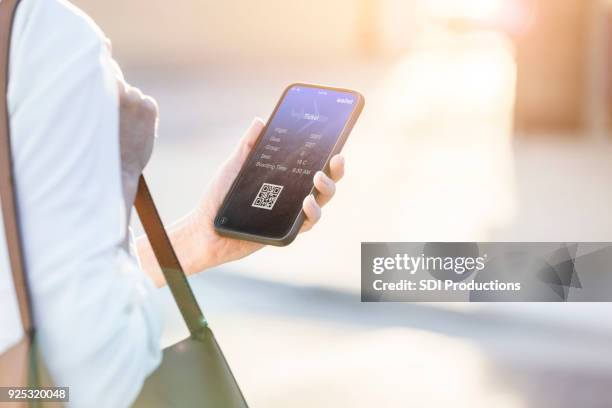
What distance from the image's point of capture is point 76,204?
2.75 ft

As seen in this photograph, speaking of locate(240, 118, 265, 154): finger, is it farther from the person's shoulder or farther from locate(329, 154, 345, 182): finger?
the person's shoulder

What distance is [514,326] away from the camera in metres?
1.66

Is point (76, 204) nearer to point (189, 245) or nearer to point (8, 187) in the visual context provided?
point (8, 187)

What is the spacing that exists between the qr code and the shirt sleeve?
1.32ft

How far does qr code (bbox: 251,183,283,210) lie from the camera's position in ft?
4.21

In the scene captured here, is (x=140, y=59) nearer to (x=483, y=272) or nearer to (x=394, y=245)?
(x=394, y=245)

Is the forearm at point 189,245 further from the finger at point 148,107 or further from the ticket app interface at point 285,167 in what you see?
the finger at point 148,107

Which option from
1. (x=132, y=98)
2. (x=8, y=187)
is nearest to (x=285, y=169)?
(x=132, y=98)

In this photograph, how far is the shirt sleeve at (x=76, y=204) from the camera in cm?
81

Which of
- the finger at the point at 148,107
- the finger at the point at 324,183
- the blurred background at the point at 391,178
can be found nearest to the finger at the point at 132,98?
the finger at the point at 148,107

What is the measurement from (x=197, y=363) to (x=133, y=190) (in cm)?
27

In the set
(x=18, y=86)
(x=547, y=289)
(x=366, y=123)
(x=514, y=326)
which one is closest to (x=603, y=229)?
(x=547, y=289)

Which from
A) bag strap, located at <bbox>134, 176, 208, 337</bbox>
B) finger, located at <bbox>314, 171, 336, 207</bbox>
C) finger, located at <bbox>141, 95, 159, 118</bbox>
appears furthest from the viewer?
finger, located at <bbox>314, 171, 336, 207</bbox>

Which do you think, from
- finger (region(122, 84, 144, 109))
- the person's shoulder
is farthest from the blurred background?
the person's shoulder
